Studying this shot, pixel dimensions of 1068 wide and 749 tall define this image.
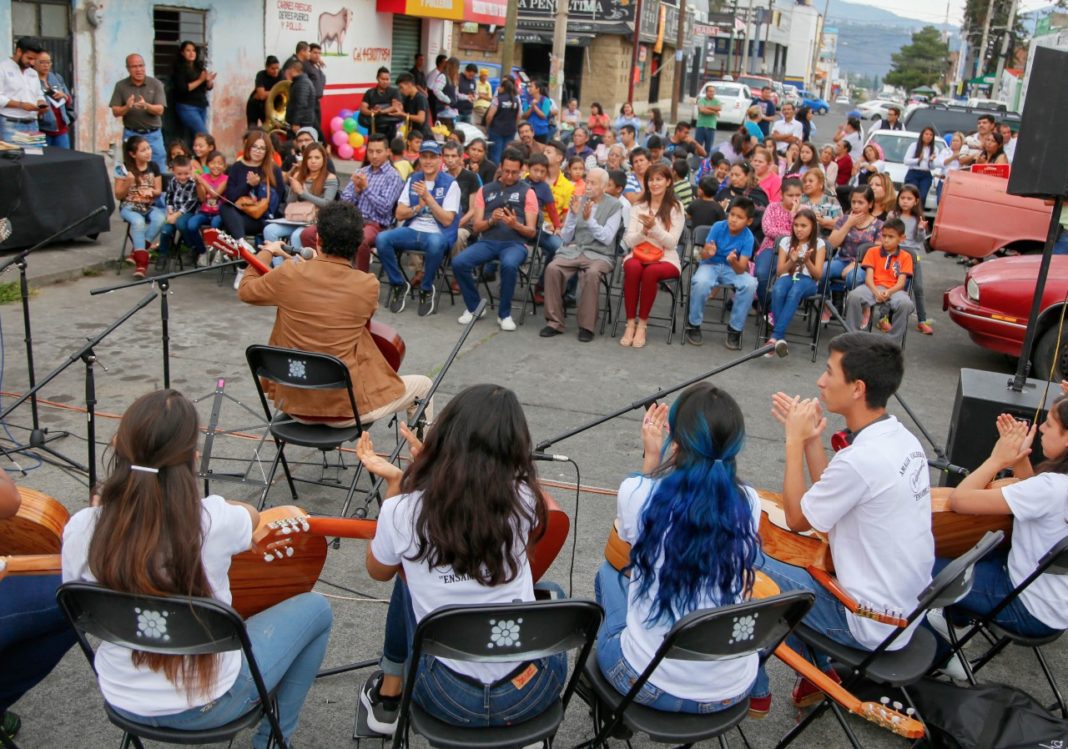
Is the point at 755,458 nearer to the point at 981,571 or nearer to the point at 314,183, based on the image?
the point at 981,571

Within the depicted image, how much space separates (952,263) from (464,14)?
12.1 m

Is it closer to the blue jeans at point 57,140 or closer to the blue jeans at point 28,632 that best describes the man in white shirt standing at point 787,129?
the blue jeans at point 57,140

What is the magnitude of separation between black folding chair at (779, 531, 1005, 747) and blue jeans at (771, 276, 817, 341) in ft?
16.9

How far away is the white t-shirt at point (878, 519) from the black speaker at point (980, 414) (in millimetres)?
1971

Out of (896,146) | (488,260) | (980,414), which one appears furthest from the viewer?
(896,146)

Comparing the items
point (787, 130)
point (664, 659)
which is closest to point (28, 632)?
point (664, 659)

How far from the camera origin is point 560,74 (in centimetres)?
2222

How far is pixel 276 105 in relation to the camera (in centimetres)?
1538

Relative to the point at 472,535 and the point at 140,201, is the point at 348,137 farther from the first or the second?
the point at 472,535

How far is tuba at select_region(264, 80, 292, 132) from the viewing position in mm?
15133

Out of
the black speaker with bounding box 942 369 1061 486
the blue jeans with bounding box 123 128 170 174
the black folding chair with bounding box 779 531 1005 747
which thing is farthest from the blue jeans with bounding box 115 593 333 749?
the blue jeans with bounding box 123 128 170 174

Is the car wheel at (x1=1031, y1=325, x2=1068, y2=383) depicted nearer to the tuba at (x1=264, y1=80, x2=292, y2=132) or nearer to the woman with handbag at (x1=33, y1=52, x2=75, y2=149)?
the woman with handbag at (x1=33, y1=52, x2=75, y2=149)

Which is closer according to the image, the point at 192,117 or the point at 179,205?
the point at 179,205

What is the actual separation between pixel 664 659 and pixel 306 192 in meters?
7.55
